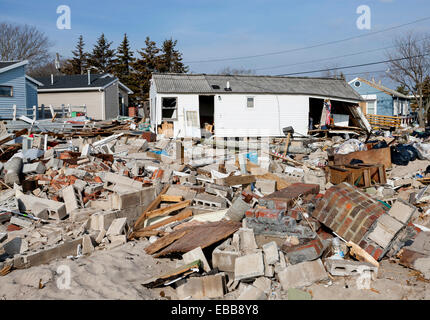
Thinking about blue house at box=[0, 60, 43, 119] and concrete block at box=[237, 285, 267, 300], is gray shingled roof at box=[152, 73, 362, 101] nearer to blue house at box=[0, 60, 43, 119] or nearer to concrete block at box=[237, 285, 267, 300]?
blue house at box=[0, 60, 43, 119]

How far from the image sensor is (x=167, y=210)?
8555 mm

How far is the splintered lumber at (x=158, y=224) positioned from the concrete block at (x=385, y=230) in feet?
13.1

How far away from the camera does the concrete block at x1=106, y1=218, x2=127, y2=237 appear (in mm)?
7652

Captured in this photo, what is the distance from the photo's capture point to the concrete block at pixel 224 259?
626 cm

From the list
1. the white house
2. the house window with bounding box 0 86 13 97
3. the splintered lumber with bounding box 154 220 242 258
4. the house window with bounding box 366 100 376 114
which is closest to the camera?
the splintered lumber with bounding box 154 220 242 258

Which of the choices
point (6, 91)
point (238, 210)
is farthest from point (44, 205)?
point (6, 91)

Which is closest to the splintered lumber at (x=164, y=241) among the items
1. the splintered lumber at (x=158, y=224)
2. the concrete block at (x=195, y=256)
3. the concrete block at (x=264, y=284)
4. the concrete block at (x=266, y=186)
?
the splintered lumber at (x=158, y=224)

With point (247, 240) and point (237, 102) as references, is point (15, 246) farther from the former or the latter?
point (237, 102)

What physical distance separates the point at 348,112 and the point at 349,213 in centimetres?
1909

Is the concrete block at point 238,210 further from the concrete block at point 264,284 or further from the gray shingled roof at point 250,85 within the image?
the gray shingled roof at point 250,85

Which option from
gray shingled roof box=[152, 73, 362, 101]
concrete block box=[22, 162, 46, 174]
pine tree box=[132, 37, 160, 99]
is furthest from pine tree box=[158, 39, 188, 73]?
concrete block box=[22, 162, 46, 174]

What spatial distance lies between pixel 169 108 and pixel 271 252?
14520 mm
